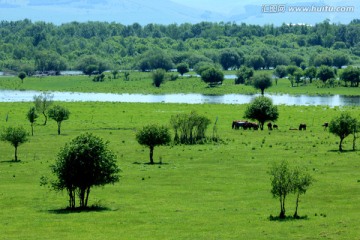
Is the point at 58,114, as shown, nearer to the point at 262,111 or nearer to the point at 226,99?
the point at 262,111

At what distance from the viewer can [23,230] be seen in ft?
141

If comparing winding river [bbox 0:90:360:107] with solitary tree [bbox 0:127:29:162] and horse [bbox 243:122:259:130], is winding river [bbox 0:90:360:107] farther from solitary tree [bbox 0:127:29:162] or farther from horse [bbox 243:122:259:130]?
solitary tree [bbox 0:127:29:162]

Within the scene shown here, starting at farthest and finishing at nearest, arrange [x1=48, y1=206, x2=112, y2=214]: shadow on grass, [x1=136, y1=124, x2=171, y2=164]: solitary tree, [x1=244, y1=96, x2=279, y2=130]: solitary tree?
[x1=244, y1=96, x2=279, y2=130]: solitary tree
[x1=136, y1=124, x2=171, y2=164]: solitary tree
[x1=48, y1=206, x2=112, y2=214]: shadow on grass

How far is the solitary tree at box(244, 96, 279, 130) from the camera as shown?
3937 inches

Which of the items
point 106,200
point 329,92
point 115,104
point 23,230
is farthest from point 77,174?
point 329,92

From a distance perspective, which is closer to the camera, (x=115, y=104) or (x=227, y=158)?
(x=227, y=158)

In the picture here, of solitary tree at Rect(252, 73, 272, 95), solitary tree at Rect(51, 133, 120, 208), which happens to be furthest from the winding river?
solitary tree at Rect(51, 133, 120, 208)

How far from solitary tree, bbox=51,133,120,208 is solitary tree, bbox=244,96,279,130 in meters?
49.9

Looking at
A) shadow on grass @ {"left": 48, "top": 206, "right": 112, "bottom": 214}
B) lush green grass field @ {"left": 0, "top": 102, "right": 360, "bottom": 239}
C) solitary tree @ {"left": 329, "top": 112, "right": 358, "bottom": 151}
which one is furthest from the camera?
solitary tree @ {"left": 329, "top": 112, "right": 358, "bottom": 151}

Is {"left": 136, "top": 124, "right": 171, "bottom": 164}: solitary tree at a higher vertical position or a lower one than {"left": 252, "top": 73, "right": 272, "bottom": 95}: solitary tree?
lower

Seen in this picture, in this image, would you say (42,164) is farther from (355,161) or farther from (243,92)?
(243,92)

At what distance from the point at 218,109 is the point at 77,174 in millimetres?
81709

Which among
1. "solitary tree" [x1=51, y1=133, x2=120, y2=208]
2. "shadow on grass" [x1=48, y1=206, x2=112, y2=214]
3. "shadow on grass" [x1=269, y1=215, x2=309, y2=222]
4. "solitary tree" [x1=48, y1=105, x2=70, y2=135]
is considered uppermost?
"solitary tree" [x1=48, y1=105, x2=70, y2=135]

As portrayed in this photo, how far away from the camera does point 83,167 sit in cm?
5134
